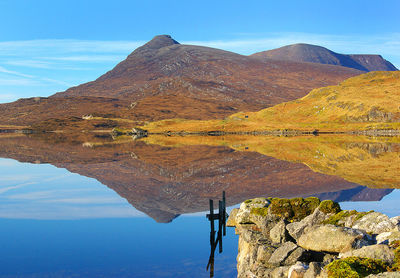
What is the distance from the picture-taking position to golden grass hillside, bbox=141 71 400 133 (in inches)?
5595

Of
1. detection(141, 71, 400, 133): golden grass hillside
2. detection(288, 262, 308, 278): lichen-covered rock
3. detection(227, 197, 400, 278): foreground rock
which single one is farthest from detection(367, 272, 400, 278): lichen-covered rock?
detection(141, 71, 400, 133): golden grass hillside

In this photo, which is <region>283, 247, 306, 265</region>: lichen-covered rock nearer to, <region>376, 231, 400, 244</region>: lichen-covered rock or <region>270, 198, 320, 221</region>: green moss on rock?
<region>376, 231, 400, 244</region>: lichen-covered rock

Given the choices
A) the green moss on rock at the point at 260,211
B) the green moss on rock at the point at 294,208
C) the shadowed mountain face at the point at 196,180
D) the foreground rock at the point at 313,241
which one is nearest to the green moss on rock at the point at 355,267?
the foreground rock at the point at 313,241

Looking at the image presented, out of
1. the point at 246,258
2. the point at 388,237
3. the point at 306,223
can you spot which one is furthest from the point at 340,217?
the point at 246,258

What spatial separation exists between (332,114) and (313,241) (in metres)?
150

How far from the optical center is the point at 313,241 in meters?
15.7

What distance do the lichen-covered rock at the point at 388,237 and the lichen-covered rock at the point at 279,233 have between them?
3.80 metres

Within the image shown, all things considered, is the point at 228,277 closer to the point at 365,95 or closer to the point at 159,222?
the point at 159,222

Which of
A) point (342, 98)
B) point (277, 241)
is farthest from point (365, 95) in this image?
point (277, 241)

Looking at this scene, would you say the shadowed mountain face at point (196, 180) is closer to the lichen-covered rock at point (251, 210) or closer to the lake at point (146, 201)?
the lake at point (146, 201)

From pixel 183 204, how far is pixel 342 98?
149010 mm

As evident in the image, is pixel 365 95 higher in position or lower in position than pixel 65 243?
higher

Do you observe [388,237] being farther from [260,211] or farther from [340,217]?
[260,211]

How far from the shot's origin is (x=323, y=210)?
782 inches
